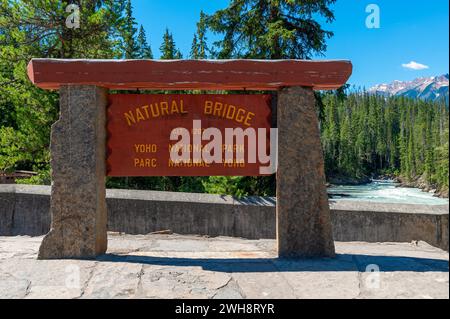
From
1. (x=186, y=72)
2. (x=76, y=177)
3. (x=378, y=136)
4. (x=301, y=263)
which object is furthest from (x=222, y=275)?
(x=378, y=136)

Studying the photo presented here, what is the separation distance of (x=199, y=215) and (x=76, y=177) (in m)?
2.80

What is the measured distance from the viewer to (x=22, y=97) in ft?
40.5

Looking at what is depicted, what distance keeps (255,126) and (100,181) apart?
2.10m

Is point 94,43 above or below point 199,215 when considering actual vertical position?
above

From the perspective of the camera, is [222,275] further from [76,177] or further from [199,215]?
[199,215]

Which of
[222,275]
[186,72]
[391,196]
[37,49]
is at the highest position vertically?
[37,49]

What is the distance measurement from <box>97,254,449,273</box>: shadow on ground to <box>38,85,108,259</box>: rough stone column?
1.31 feet

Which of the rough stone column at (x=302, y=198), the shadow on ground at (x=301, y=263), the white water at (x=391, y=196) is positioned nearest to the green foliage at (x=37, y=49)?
the shadow on ground at (x=301, y=263)

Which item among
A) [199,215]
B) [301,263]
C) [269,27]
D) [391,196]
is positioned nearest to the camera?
[301,263]

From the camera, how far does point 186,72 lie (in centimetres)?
474

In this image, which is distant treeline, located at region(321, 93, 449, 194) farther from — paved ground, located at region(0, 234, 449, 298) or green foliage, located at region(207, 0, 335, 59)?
paved ground, located at region(0, 234, 449, 298)

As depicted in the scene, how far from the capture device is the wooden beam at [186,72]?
15.5 feet
